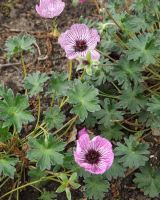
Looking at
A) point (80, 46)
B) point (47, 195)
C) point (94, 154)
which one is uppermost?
point (80, 46)

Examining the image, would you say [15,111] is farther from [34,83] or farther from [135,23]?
[135,23]

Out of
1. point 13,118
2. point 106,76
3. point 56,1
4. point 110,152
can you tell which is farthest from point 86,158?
point 56,1

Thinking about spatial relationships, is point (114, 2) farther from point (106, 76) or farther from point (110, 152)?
point (110, 152)

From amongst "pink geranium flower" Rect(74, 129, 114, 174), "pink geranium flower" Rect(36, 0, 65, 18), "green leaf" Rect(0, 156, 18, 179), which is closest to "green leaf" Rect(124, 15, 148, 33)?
"pink geranium flower" Rect(36, 0, 65, 18)

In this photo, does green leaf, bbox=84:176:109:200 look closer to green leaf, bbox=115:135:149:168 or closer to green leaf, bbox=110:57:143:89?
green leaf, bbox=115:135:149:168

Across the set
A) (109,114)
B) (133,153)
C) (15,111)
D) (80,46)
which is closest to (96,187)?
(133,153)

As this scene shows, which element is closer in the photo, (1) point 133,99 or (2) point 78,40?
(2) point 78,40
